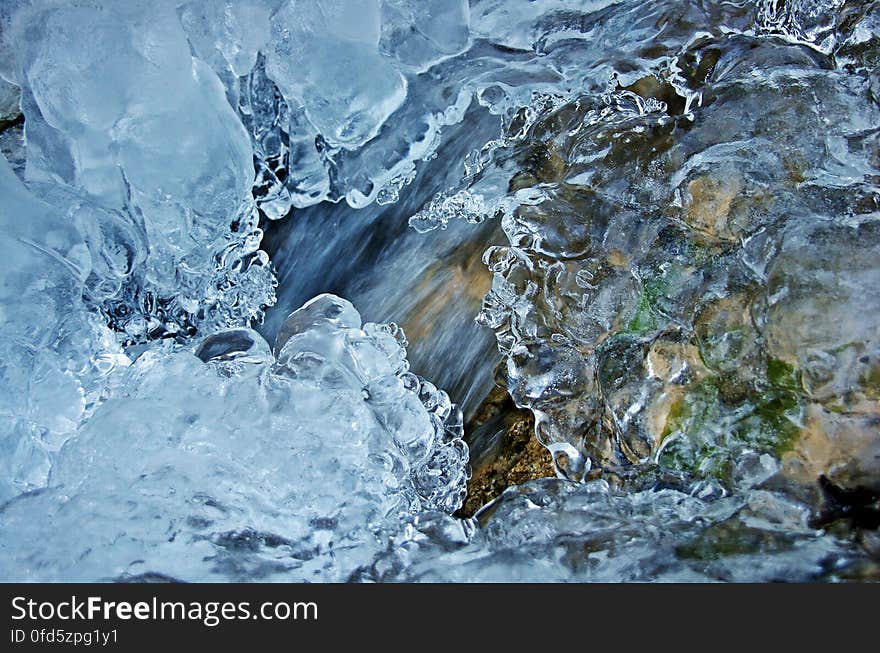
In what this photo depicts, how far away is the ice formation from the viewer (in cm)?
211

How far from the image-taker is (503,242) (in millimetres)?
3080

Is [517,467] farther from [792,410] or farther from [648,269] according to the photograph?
[792,410]

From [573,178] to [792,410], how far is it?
1.04 meters

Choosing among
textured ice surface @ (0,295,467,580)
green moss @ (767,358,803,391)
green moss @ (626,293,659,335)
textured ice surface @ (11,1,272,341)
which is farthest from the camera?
green moss @ (626,293,659,335)

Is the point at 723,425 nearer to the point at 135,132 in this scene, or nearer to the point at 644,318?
the point at 644,318

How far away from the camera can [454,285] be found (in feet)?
10.3

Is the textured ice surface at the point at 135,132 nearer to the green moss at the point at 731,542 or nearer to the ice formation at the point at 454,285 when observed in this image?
the ice formation at the point at 454,285

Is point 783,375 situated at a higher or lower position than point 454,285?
lower

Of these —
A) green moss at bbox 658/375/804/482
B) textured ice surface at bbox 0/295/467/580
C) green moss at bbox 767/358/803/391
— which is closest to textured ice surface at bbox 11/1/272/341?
textured ice surface at bbox 0/295/467/580

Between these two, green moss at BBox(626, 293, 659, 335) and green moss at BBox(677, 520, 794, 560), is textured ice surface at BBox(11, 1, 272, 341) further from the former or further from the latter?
green moss at BBox(677, 520, 794, 560)

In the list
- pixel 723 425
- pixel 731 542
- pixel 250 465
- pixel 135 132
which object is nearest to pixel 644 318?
pixel 723 425

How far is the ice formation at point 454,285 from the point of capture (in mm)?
2105
